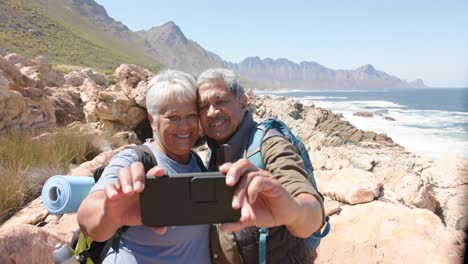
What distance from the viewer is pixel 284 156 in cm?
180

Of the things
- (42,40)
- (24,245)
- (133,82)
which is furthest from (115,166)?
(42,40)

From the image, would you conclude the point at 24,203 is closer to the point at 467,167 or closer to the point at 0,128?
the point at 0,128

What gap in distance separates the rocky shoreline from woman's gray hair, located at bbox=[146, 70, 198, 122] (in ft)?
5.55

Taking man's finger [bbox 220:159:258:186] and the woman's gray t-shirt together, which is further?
the woman's gray t-shirt

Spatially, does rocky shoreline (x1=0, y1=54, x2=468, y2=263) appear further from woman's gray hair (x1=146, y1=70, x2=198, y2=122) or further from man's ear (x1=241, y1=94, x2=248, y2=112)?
man's ear (x1=241, y1=94, x2=248, y2=112)

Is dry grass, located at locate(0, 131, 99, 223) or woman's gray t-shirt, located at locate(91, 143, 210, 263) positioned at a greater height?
woman's gray t-shirt, located at locate(91, 143, 210, 263)

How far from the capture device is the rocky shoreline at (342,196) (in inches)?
151

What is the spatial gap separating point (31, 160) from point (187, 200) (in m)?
5.09

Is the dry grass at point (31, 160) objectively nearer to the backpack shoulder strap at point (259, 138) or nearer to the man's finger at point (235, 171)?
the backpack shoulder strap at point (259, 138)

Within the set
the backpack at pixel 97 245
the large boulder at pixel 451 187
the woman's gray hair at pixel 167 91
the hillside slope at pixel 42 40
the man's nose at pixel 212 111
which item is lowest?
the large boulder at pixel 451 187

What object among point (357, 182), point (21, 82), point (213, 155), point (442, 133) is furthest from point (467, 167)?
point (442, 133)

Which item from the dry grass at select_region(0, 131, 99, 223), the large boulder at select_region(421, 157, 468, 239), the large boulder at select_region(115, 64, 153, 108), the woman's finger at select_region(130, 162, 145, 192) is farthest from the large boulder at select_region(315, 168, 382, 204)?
the large boulder at select_region(115, 64, 153, 108)

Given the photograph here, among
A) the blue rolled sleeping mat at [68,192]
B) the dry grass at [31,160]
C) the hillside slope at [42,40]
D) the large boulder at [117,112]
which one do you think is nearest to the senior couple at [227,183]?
the blue rolled sleeping mat at [68,192]

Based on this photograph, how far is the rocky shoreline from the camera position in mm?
3846
